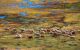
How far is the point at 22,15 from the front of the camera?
14.1ft

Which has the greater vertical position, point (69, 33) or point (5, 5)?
point (5, 5)

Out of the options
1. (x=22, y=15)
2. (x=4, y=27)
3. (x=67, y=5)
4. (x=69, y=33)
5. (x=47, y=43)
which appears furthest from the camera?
(x=67, y=5)

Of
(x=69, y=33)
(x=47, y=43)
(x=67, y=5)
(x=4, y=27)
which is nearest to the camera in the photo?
(x=47, y=43)

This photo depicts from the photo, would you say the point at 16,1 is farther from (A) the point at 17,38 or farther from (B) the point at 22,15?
(A) the point at 17,38

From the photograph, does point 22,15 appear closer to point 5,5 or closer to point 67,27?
point 5,5

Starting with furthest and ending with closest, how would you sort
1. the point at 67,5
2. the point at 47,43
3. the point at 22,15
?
1. the point at 67,5
2. the point at 22,15
3. the point at 47,43

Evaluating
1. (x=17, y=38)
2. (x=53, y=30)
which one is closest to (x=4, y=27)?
(x=17, y=38)

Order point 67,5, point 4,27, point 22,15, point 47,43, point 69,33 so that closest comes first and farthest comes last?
point 47,43 → point 69,33 → point 4,27 → point 22,15 → point 67,5

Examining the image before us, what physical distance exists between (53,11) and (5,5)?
42.1 inches

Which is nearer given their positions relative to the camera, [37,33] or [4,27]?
[37,33]

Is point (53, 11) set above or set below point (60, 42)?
above

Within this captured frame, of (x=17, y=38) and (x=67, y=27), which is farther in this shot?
(x=67, y=27)

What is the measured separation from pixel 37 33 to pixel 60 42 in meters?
0.47

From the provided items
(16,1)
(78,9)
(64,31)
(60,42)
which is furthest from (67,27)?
(16,1)
